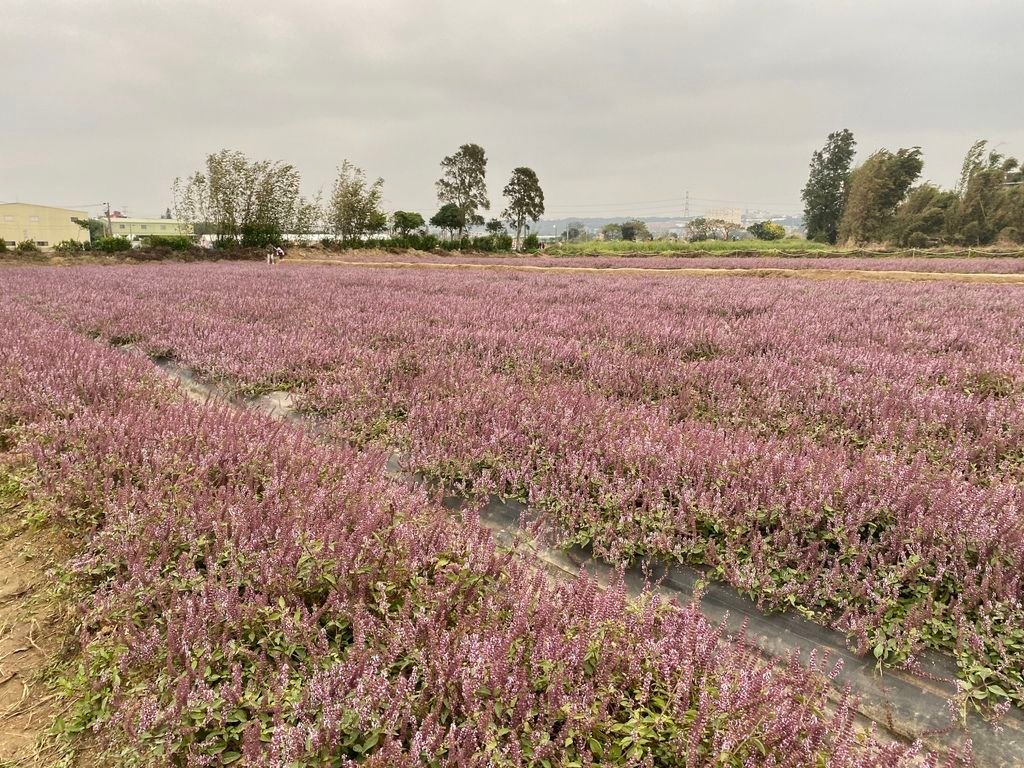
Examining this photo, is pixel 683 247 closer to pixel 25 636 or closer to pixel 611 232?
pixel 25 636

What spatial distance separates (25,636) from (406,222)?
5940cm

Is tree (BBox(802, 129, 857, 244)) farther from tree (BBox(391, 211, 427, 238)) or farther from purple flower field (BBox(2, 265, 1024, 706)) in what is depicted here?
purple flower field (BBox(2, 265, 1024, 706))

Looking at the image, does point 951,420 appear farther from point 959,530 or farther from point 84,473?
point 84,473

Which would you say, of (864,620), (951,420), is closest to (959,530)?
(864,620)

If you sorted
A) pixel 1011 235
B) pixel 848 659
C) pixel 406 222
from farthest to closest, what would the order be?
1. pixel 406 222
2. pixel 1011 235
3. pixel 848 659

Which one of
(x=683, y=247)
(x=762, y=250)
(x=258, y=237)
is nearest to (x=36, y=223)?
(x=258, y=237)

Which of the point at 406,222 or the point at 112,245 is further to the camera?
the point at 406,222

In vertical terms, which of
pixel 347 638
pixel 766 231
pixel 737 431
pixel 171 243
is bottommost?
pixel 347 638

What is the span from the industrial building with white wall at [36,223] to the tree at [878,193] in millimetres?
116304

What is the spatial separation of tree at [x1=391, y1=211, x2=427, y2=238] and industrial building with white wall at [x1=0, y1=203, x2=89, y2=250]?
6979cm

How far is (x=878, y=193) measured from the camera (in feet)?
172

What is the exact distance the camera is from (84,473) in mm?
2600

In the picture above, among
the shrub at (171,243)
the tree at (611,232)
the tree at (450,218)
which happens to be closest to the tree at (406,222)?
the tree at (450,218)

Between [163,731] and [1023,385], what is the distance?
594cm
